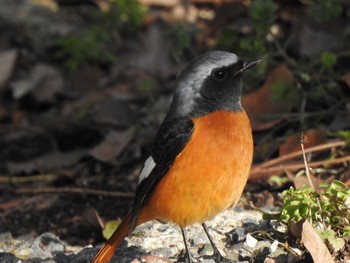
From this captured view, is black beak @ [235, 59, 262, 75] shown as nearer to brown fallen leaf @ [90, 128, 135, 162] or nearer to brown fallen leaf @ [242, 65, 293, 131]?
brown fallen leaf @ [242, 65, 293, 131]

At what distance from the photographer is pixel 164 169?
507 centimetres

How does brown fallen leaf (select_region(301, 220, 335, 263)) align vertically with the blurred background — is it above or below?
above

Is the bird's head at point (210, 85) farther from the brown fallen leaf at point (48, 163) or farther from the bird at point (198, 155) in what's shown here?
the brown fallen leaf at point (48, 163)

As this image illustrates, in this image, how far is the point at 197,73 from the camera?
528 centimetres

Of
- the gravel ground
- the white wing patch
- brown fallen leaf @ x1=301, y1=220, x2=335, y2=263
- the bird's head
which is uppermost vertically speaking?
the bird's head

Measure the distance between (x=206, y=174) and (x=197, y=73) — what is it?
76 centimetres

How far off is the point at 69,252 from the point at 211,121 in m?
1.53

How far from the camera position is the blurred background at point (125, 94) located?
6555mm

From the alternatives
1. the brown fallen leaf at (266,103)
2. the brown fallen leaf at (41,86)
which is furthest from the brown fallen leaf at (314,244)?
the brown fallen leaf at (41,86)

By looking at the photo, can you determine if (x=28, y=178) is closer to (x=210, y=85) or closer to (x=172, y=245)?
(x=172, y=245)

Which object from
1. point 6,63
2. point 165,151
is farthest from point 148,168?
point 6,63

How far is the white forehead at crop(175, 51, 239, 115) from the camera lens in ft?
17.2

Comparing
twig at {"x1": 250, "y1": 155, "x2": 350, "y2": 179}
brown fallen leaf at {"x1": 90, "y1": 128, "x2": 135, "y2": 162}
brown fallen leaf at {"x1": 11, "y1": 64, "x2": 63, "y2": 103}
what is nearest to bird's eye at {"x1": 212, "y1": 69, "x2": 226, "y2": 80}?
twig at {"x1": 250, "y1": 155, "x2": 350, "y2": 179}

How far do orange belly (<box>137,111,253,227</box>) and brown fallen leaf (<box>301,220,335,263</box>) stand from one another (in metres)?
0.67
